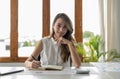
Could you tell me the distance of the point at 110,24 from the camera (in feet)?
15.1

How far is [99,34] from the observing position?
4.66 m

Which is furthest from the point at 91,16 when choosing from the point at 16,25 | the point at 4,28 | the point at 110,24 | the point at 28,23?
the point at 4,28

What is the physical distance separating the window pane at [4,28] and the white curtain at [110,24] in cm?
189

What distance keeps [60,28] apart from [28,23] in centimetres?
244

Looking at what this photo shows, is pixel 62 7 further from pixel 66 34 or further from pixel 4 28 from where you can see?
pixel 66 34

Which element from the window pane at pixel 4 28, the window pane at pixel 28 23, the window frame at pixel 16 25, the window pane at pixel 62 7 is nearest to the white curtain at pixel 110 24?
the window frame at pixel 16 25

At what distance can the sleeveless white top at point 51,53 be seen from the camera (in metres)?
2.54

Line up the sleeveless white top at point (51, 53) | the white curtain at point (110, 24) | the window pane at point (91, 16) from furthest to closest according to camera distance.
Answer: the window pane at point (91, 16), the white curtain at point (110, 24), the sleeveless white top at point (51, 53)

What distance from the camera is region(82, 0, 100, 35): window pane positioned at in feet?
15.8

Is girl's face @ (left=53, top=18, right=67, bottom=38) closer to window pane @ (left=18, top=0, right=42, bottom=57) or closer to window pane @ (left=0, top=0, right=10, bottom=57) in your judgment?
window pane @ (left=18, top=0, right=42, bottom=57)

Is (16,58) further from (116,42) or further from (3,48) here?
(116,42)

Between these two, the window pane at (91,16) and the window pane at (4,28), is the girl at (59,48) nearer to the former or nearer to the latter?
the window pane at (91,16)

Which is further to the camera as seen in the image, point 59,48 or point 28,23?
point 28,23

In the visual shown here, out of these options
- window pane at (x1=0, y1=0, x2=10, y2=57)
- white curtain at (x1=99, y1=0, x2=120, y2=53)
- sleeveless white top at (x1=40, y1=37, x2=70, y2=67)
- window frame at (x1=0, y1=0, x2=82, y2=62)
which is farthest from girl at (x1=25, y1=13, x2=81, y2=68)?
window pane at (x1=0, y1=0, x2=10, y2=57)
